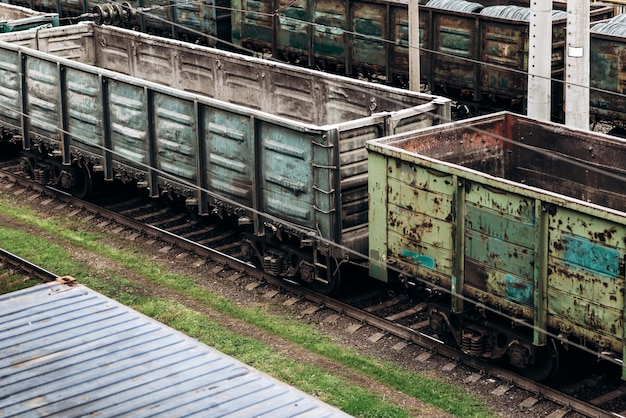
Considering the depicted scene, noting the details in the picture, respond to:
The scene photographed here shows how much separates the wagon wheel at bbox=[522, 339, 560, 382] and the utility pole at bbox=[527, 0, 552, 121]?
16.6ft

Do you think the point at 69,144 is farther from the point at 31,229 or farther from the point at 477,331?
the point at 477,331

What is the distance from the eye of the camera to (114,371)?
10.4 meters

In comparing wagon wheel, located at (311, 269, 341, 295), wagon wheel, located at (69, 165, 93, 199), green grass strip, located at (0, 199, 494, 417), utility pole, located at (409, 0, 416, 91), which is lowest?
green grass strip, located at (0, 199, 494, 417)

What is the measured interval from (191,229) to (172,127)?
2236 millimetres

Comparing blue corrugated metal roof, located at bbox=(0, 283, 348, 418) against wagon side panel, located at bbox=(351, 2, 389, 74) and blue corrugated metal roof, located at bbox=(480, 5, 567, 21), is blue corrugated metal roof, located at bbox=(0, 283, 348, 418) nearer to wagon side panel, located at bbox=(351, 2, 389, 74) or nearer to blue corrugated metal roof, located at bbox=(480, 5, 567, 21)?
blue corrugated metal roof, located at bbox=(480, 5, 567, 21)

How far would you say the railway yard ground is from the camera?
46.0 ft

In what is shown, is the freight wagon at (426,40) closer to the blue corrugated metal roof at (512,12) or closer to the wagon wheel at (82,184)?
the blue corrugated metal roof at (512,12)

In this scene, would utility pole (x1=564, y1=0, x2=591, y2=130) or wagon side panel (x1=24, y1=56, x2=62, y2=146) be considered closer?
utility pole (x1=564, y1=0, x2=591, y2=130)

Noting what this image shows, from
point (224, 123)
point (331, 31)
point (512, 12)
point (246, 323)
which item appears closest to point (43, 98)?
point (224, 123)

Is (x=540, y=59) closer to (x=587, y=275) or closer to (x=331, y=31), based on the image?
(x=587, y=275)

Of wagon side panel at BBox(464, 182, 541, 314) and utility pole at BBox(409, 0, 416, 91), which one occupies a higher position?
utility pole at BBox(409, 0, 416, 91)

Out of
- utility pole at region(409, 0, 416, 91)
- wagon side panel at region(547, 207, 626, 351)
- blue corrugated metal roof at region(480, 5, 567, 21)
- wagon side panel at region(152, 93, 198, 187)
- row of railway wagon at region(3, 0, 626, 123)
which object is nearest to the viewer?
wagon side panel at region(547, 207, 626, 351)

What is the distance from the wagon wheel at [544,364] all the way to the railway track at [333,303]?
18 cm

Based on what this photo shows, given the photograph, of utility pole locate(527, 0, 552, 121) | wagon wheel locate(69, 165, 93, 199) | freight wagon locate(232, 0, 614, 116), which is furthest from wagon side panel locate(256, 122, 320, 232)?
freight wagon locate(232, 0, 614, 116)
